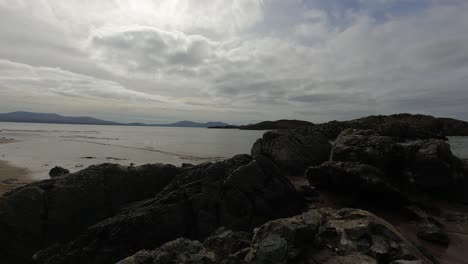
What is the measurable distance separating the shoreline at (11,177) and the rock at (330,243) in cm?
1959

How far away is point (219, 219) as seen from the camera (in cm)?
1051

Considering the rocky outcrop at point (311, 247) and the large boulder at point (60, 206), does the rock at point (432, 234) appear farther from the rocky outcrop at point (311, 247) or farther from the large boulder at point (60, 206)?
the large boulder at point (60, 206)

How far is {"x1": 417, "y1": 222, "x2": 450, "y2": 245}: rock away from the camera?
9.67 m

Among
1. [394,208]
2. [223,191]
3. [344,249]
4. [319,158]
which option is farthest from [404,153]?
[344,249]

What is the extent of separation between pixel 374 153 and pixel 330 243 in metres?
9.73

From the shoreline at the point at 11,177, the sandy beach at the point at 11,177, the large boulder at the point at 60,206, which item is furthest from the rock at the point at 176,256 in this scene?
the sandy beach at the point at 11,177

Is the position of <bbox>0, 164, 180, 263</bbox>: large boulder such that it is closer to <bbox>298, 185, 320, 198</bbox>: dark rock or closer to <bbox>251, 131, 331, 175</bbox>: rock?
<bbox>298, 185, 320, 198</bbox>: dark rock

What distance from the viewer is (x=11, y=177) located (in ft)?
78.0

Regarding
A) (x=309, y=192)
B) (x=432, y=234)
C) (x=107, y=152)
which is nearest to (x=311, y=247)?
(x=432, y=234)

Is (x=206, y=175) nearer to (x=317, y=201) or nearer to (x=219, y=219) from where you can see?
(x=219, y=219)

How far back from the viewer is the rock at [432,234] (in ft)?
31.7

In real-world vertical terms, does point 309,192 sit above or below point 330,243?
below

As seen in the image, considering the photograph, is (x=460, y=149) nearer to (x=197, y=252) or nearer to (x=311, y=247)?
(x=311, y=247)

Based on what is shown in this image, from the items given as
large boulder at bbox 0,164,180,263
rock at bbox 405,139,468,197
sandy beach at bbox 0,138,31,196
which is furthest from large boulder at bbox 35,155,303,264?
sandy beach at bbox 0,138,31,196
